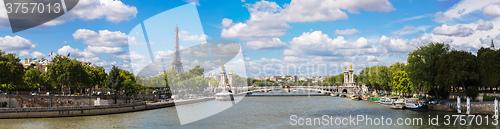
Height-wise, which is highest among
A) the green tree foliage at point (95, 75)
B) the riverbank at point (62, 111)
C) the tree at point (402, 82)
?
the green tree foliage at point (95, 75)

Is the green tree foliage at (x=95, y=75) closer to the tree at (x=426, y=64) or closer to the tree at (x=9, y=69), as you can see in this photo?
the tree at (x=9, y=69)

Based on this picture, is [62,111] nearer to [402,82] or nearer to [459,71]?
[459,71]

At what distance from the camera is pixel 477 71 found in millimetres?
48562

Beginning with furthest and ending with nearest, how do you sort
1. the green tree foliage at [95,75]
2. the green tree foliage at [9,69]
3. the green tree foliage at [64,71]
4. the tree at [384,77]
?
the tree at [384,77] < the green tree foliage at [95,75] < the green tree foliage at [64,71] < the green tree foliage at [9,69]

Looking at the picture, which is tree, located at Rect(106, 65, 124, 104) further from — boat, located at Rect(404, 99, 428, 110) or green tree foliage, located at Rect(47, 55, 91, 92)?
boat, located at Rect(404, 99, 428, 110)

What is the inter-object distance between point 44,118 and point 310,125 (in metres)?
26.9

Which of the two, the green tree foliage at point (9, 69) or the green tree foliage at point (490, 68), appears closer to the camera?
the green tree foliage at point (490, 68)

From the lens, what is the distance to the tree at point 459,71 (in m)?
46.4

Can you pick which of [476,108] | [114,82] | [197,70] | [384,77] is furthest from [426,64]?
[197,70]

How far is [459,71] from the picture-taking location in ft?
152

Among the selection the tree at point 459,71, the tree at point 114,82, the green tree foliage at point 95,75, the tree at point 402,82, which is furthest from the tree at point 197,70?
the tree at point 459,71

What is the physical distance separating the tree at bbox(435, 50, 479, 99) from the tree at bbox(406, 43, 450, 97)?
8.08ft

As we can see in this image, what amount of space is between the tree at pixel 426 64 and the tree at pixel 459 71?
8.08ft

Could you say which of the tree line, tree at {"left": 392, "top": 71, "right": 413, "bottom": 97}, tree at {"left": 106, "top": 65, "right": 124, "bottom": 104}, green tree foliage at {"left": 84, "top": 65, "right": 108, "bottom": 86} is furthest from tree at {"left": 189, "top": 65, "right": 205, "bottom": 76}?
the tree line
